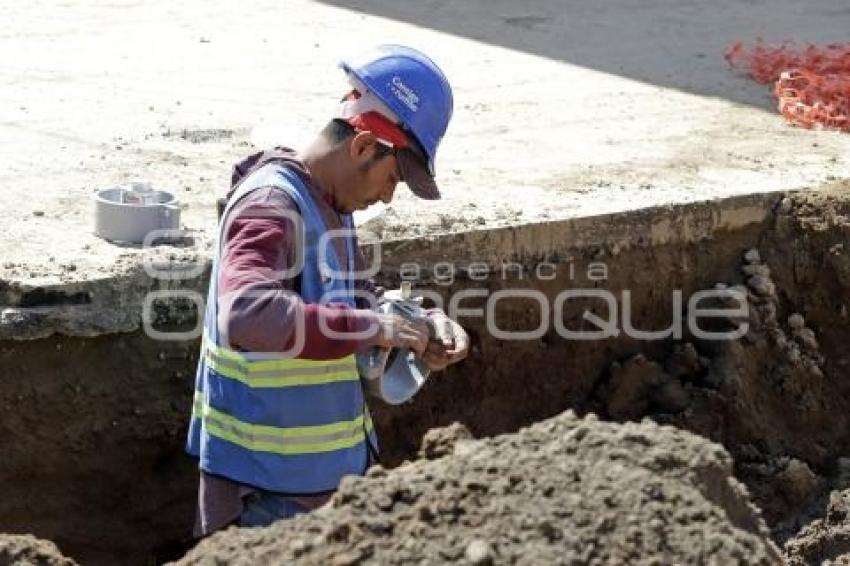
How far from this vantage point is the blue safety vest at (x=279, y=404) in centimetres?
462

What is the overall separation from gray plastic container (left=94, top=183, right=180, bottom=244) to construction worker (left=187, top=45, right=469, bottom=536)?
1.23m

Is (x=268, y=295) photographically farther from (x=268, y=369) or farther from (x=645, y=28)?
(x=645, y=28)

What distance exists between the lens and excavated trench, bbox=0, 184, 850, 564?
581 centimetres

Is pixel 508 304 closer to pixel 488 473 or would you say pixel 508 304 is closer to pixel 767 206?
pixel 767 206

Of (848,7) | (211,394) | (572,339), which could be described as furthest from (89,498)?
(848,7)

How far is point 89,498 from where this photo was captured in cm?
592

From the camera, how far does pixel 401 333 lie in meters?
4.52

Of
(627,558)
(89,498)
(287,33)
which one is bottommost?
(89,498)

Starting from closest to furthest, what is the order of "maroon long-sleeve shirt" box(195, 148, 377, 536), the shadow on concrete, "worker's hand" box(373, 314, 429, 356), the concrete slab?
"maroon long-sleeve shirt" box(195, 148, 377, 536) < "worker's hand" box(373, 314, 429, 356) < the concrete slab < the shadow on concrete

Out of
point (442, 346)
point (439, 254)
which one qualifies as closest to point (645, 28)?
point (439, 254)

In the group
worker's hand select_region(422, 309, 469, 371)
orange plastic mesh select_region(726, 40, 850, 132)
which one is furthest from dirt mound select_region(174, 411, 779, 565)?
orange plastic mesh select_region(726, 40, 850, 132)

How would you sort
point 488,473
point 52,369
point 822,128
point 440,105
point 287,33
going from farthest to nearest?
point 287,33, point 822,128, point 52,369, point 440,105, point 488,473

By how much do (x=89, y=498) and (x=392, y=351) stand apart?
1.63 metres

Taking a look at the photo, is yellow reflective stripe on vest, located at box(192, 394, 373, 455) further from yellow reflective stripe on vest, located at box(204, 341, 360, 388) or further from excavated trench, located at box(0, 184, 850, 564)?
excavated trench, located at box(0, 184, 850, 564)
